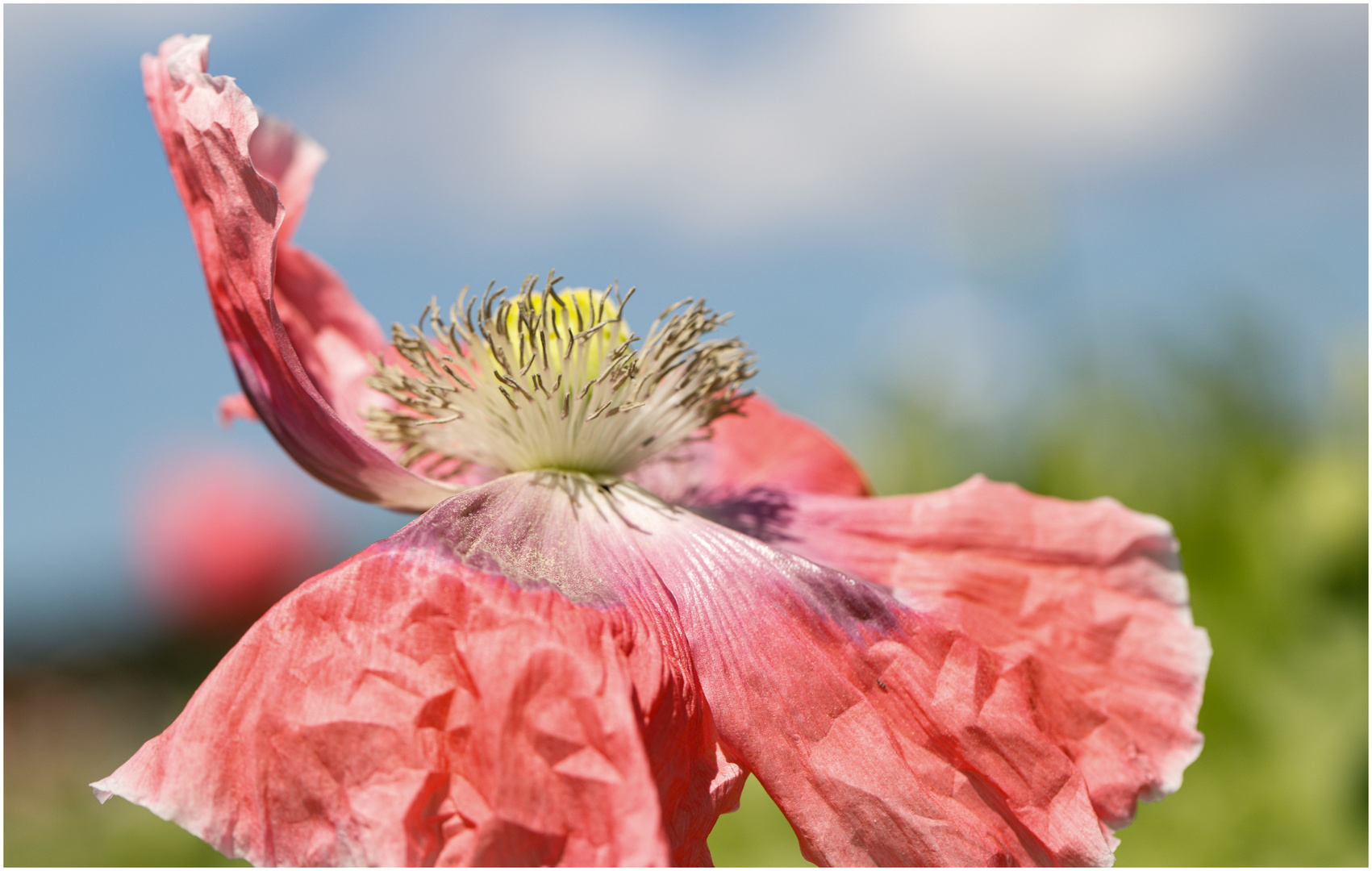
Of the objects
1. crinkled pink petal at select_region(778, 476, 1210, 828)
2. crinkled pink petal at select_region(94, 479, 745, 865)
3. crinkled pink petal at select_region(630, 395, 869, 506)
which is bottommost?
crinkled pink petal at select_region(94, 479, 745, 865)

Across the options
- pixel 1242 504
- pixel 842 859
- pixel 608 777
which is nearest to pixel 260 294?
pixel 608 777

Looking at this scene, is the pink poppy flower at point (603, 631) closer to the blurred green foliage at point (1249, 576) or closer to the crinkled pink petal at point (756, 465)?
the crinkled pink petal at point (756, 465)

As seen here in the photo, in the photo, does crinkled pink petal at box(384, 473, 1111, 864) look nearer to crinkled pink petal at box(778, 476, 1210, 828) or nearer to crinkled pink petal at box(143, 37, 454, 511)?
crinkled pink petal at box(778, 476, 1210, 828)

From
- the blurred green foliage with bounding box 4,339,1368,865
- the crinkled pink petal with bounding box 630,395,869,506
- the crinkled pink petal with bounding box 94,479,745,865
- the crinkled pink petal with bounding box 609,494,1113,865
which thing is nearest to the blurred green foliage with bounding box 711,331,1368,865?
the blurred green foliage with bounding box 4,339,1368,865

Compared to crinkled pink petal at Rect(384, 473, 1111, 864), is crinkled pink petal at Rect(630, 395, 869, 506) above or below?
above

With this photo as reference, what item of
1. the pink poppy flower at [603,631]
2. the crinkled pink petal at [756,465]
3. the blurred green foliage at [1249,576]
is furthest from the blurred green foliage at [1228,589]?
the pink poppy flower at [603,631]

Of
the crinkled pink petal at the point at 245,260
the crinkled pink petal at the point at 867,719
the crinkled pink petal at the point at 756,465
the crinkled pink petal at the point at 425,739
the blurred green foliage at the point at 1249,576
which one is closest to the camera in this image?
the crinkled pink petal at the point at 425,739

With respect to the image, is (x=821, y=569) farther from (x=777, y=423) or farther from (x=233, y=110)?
(x=233, y=110)
